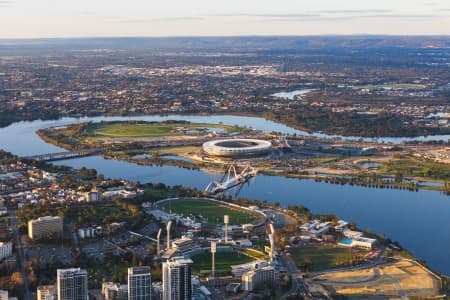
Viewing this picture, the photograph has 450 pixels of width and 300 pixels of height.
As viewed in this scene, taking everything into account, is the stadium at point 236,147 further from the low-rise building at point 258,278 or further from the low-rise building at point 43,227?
the low-rise building at point 258,278

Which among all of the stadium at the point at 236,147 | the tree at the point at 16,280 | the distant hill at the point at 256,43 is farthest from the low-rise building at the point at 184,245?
the distant hill at the point at 256,43

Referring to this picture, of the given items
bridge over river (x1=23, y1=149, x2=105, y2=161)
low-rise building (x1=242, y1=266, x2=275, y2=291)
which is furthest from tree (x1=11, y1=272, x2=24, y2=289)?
bridge over river (x1=23, y1=149, x2=105, y2=161)

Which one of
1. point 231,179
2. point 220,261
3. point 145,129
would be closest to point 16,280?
point 220,261

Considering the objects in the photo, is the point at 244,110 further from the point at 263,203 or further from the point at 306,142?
the point at 263,203

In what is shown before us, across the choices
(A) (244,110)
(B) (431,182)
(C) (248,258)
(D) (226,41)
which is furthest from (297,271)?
(D) (226,41)

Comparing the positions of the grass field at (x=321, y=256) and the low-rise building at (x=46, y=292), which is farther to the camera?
the grass field at (x=321, y=256)
